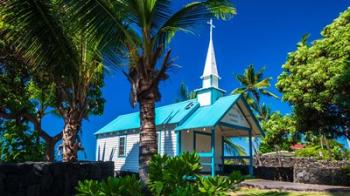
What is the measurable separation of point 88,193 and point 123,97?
78.3 feet

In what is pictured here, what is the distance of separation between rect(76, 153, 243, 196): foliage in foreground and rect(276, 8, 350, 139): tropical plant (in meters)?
9.84

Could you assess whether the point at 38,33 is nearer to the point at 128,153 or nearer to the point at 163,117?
the point at 163,117

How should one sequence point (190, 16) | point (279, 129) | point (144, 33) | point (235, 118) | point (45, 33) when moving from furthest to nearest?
point (279, 129) → point (235, 118) → point (190, 16) → point (144, 33) → point (45, 33)

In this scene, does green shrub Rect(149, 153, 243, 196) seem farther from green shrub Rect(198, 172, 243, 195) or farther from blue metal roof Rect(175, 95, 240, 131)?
blue metal roof Rect(175, 95, 240, 131)

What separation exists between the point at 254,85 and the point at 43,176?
34109 millimetres

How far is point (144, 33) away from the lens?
909cm

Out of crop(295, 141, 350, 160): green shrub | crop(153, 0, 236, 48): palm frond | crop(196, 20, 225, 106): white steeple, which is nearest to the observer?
crop(153, 0, 236, 48): palm frond

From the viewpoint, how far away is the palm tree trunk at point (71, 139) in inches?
522

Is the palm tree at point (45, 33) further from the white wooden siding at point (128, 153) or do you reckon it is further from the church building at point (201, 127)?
the white wooden siding at point (128, 153)

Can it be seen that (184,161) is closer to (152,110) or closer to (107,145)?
(152,110)

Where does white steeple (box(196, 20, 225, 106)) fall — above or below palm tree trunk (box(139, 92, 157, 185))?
above

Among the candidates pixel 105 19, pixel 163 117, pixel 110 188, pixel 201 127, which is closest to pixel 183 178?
pixel 110 188

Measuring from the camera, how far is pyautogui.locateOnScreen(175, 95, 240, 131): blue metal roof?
17.1m

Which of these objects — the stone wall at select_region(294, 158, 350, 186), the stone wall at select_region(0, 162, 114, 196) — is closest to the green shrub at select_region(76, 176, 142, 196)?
the stone wall at select_region(0, 162, 114, 196)
